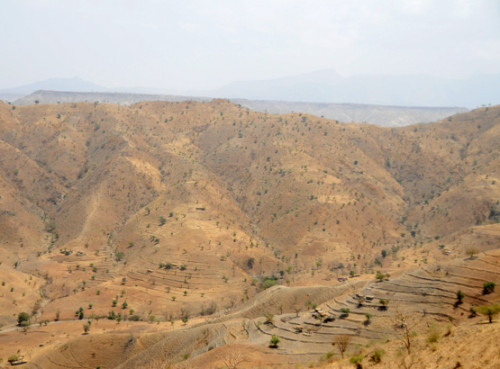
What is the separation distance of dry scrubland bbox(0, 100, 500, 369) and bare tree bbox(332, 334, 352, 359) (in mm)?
266

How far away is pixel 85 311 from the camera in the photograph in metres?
41.4

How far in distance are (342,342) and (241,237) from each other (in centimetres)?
3688

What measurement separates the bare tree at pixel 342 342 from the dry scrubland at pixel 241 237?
266mm

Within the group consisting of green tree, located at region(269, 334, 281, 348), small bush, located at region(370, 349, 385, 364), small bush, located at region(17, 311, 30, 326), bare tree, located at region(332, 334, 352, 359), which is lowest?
small bush, located at region(17, 311, 30, 326)

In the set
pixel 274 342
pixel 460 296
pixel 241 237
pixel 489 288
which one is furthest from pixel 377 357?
pixel 241 237

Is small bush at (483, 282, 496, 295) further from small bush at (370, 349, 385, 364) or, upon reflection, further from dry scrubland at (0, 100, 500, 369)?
small bush at (370, 349, 385, 364)

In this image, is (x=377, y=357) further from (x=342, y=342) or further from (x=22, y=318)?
(x=22, y=318)

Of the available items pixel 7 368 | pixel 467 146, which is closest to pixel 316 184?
pixel 467 146

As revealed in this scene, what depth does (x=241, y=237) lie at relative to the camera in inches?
2285

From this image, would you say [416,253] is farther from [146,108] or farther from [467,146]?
[146,108]

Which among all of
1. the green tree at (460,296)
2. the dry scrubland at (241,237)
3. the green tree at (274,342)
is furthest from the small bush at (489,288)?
the green tree at (274,342)

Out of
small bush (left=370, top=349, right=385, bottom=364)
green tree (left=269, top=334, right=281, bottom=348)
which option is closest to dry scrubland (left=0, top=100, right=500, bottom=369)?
small bush (left=370, top=349, right=385, bottom=364)

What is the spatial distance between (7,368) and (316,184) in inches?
2137

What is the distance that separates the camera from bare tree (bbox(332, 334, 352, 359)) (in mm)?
21275
